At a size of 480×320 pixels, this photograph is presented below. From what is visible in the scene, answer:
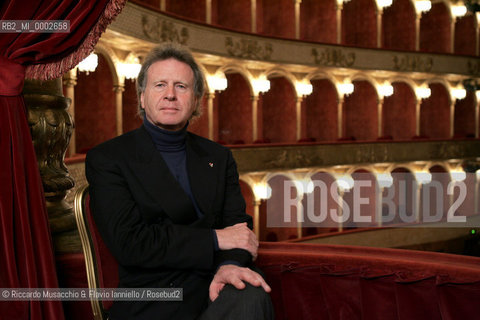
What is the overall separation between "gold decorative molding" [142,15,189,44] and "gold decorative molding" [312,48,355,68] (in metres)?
6.74

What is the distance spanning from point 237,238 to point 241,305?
0.40 m

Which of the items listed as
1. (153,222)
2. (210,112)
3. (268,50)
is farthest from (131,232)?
(268,50)

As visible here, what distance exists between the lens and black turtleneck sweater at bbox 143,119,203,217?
8.85 feet

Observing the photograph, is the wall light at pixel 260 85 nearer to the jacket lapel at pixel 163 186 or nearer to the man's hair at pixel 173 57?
the man's hair at pixel 173 57

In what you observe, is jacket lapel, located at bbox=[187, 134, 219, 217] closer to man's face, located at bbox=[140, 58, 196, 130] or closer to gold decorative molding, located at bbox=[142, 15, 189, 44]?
man's face, located at bbox=[140, 58, 196, 130]

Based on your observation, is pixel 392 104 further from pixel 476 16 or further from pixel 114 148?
pixel 114 148

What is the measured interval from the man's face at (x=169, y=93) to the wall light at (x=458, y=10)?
27119 mm

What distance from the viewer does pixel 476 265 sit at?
2779mm

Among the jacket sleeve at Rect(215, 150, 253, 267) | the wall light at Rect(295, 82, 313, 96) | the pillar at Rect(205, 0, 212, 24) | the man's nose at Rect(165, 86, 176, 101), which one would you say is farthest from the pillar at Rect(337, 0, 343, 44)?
the man's nose at Rect(165, 86, 176, 101)

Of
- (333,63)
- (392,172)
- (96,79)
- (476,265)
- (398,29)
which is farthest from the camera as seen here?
(398,29)

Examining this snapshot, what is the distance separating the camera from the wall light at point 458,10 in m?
26.4

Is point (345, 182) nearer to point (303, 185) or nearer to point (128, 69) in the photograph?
point (303, 185)

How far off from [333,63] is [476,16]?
10.5 metres

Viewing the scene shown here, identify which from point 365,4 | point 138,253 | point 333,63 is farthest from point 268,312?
point 365,4
